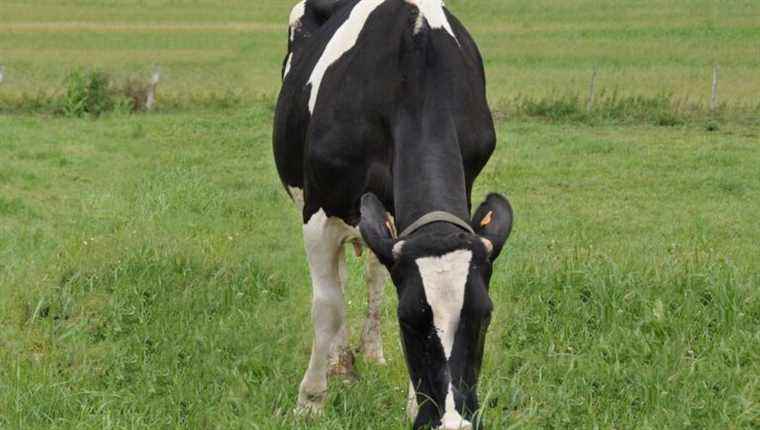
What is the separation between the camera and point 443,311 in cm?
388

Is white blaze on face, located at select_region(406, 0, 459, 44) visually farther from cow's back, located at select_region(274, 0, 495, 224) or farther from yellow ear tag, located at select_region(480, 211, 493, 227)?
yellow ear tag, located at select_region(480, 211, 493, 227)

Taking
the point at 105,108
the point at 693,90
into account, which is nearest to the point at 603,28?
the point at 693,90

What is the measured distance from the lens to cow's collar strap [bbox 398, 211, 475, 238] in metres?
4.16

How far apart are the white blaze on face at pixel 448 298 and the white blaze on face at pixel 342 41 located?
75.5 inches

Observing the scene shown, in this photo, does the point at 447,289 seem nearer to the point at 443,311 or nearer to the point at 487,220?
the point at 443,311

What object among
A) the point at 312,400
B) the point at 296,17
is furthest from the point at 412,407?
the point at 296,17

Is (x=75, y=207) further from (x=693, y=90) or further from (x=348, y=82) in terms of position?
(x=693, y=90)

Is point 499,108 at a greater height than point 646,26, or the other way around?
point 499,108

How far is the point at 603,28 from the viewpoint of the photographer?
41312mm

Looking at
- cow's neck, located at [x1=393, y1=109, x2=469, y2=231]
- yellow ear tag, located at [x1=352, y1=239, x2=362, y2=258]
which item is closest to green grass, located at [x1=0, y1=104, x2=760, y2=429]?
yellow ear tag, located at [x1=352, y1=239, x2=362, y2=258]

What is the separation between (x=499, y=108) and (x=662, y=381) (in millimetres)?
14932

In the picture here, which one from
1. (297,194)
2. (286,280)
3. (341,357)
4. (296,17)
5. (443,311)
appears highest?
(296,17)

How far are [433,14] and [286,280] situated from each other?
121 inches

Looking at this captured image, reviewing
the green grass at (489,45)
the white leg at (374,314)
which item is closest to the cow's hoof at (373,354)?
the white leg at (374,314)
